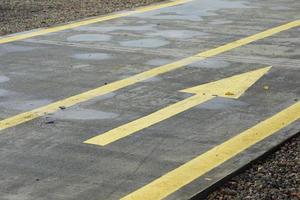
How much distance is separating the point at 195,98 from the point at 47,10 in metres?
7.42

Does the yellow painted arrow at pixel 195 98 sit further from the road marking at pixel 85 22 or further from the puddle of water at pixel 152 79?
the road marking at pixel 85 22

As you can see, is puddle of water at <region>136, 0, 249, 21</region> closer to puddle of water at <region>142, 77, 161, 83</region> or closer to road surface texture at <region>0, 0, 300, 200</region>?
road surface texture at <region>0, 0, 300, 200</region>

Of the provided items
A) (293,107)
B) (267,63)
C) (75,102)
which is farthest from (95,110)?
(267,63)

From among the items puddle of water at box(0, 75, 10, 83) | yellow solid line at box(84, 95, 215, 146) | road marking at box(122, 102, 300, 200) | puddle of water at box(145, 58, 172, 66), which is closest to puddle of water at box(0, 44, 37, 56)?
puddle of water at box(0, 75, 10, 83)

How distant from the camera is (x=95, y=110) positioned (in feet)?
27.5

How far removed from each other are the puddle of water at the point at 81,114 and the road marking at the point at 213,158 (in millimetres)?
1515

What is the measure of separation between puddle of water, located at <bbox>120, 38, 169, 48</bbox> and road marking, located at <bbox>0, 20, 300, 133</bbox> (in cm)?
91

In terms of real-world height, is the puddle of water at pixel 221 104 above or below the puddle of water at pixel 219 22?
above

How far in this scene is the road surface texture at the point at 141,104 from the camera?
21.2ft

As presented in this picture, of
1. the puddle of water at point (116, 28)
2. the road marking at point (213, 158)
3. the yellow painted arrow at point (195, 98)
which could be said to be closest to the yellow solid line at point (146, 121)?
the yellow painted arrow at point (195, 98)

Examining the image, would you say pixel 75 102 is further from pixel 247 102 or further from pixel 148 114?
pixel 247 102

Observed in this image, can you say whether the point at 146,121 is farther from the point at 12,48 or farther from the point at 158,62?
the point at 12,48

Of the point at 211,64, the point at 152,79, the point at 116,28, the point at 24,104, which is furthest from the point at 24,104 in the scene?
the point at 116,28

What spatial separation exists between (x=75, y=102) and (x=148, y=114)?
989 millimetres
